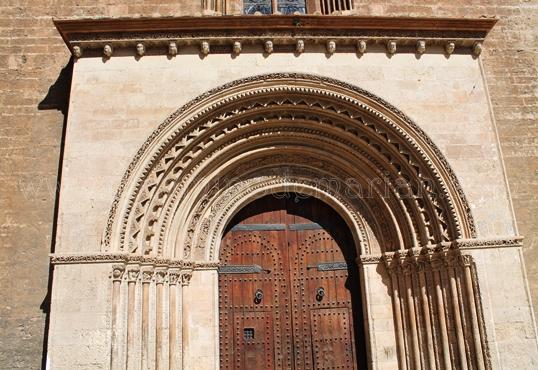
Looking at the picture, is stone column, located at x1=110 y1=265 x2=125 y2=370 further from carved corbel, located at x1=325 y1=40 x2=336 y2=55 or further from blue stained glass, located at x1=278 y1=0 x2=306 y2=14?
blue stained glass, located at x1=278 y1=0 x2=306 y2=14

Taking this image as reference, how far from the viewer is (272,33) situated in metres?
6.79

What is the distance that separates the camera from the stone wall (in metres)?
6.49

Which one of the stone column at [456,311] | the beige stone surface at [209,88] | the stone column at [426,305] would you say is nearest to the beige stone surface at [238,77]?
the beige stone surface at [209,88]

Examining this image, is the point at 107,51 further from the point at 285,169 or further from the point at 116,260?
the point at 285,169

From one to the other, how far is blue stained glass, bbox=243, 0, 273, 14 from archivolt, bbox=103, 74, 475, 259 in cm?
189

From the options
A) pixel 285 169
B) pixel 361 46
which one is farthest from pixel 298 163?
pixel 361 46

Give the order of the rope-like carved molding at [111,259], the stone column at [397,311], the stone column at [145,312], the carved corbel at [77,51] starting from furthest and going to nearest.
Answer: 1. the stone column at [397,311]
2. the carved corbel at [77,51]
3. the stone column at [145,312]
4. the rope-like carved molding at [111,259]

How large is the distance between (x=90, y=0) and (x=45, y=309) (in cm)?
463

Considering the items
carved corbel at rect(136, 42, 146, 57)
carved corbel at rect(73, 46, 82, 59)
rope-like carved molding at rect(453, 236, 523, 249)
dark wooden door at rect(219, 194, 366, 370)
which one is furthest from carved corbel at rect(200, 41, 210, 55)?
rope-like carved molding at rect(453, 236, 523, 249)

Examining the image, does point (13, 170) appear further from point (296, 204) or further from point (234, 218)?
point (296, 204)

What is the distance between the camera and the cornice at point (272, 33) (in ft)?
21.7

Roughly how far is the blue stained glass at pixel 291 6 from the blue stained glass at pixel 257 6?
18 centimetres

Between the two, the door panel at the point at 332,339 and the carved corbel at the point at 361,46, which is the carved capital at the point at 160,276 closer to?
the door panel at the point at 332,339

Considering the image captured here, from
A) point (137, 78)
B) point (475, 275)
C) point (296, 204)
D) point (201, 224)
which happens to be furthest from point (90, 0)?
point (475, 275)
